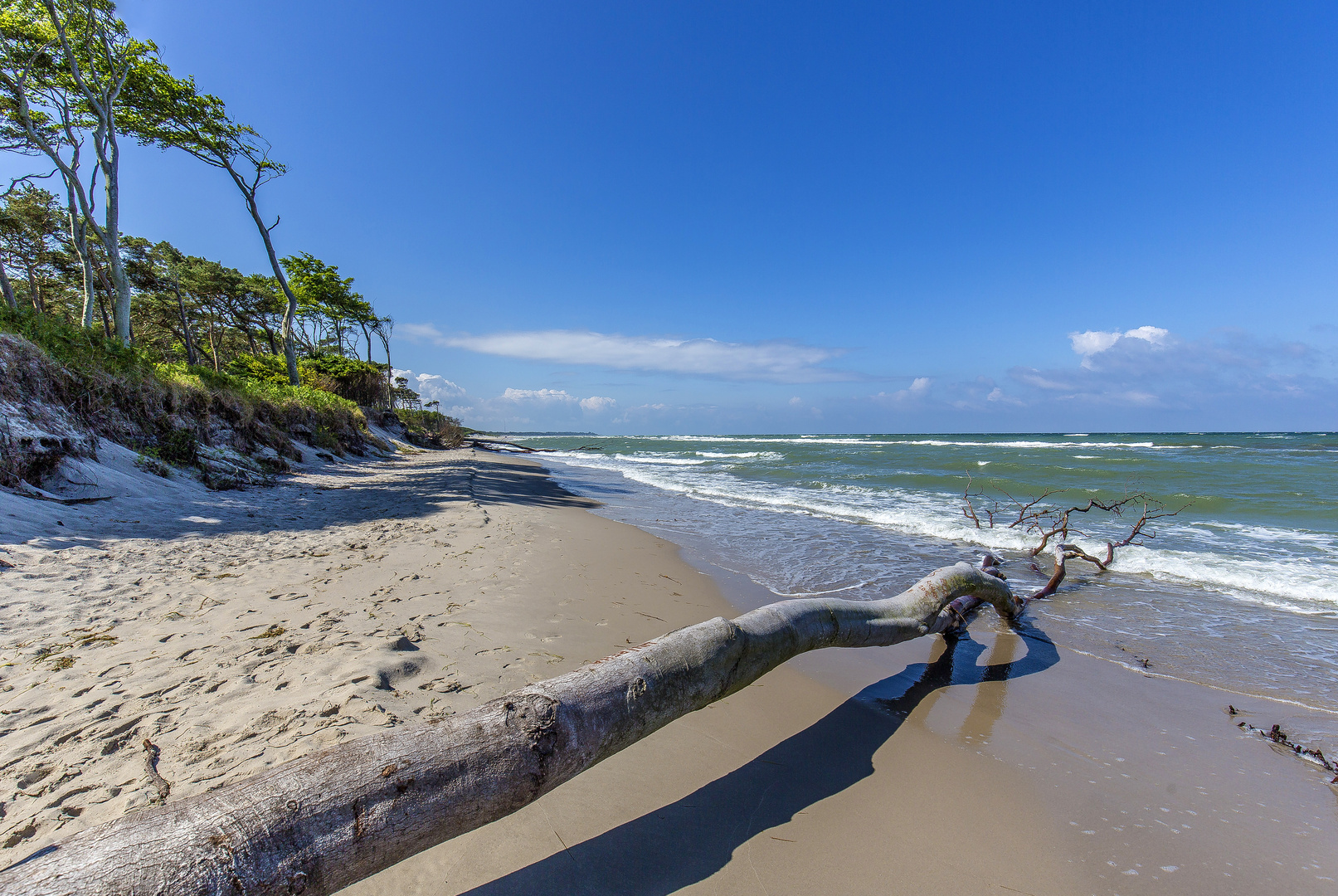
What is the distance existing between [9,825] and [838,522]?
992 centimetres

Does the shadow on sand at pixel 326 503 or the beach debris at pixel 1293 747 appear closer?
the beach debris at pixel 1293 747

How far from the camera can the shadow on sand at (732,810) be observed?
168cm

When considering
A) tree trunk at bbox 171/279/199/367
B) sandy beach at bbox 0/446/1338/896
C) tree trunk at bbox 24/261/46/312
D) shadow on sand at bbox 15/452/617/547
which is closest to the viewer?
sandy beach at bbox 0/446/1338/896

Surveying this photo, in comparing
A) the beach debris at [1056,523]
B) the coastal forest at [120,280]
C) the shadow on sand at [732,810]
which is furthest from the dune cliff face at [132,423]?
the beach debris at [1056,523]

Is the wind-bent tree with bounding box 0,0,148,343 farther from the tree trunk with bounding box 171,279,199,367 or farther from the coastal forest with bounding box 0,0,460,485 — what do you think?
the tree trunk with bounding box 171,279,199,367

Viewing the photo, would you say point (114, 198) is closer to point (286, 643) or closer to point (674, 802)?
point (286, 643)

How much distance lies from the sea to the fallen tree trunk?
3933 mm

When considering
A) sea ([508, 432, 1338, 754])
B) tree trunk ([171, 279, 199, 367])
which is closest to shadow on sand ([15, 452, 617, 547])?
sea ([508, 432, 1338, 754])

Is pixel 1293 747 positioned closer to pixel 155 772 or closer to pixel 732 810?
pixel 732 810

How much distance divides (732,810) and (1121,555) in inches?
322

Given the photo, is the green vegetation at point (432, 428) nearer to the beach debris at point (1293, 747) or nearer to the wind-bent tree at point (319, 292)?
the wind-bent tree at point (319, 292)

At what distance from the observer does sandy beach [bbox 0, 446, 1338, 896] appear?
5.95 ft

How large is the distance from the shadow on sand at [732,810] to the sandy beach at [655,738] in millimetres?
11

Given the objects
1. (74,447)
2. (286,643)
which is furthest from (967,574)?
(74,447)
